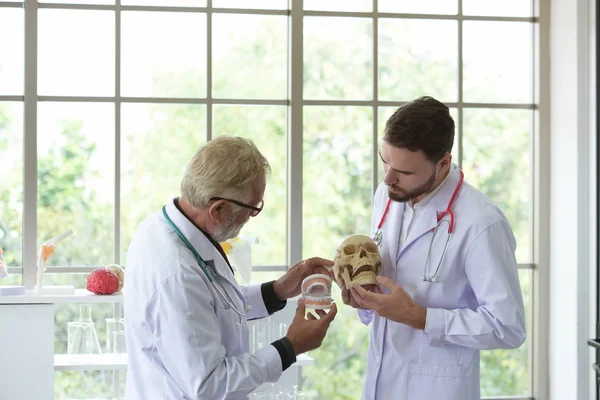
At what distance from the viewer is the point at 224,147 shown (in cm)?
194

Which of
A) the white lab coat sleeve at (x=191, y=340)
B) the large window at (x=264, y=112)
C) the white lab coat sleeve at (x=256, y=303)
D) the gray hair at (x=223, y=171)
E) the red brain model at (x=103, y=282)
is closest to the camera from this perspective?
the white lab coat sleeve at (x=191, y=340)

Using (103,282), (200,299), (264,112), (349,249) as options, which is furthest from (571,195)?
(200,299)

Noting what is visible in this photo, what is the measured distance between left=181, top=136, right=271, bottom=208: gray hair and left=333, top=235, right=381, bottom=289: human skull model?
39cm

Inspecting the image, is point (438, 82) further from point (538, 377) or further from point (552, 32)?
point (538, 377)

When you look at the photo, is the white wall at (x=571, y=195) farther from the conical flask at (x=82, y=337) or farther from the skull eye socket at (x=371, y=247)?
the conical flask at (x=82, y=337)

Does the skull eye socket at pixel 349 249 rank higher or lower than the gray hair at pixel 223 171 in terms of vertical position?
lower

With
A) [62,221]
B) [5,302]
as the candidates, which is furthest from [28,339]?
[62,221]

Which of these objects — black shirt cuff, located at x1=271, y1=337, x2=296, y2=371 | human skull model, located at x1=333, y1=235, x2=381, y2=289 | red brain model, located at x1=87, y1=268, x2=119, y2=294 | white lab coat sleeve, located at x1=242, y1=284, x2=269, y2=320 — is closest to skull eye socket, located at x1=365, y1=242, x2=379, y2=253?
human skull model, located at x1=333, y1=235, x2=381, y2=289

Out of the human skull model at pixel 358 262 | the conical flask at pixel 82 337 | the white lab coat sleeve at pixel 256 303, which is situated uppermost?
the human skull model at pixel 358 262

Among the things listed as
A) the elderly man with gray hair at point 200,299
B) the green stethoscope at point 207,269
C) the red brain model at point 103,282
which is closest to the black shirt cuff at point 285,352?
the elderly man with gray hair at point 200,299

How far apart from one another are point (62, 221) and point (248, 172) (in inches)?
92.4

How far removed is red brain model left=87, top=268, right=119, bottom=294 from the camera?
12.1ft

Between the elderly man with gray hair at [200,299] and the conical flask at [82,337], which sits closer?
the elderly man with gray hair at [200,299]

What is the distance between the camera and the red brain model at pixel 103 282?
145 inches
